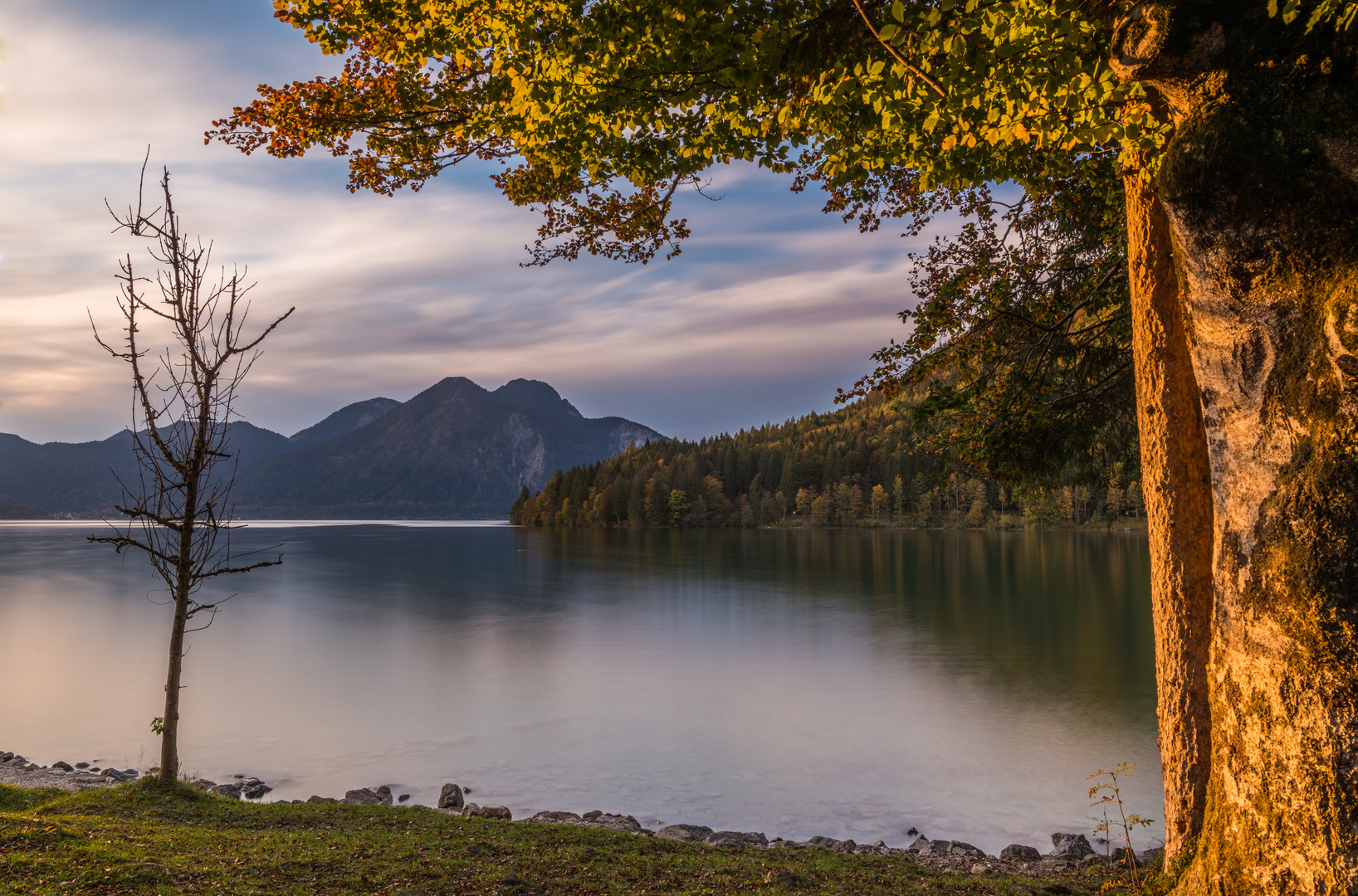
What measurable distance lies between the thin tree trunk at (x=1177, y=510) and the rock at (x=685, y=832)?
569cm

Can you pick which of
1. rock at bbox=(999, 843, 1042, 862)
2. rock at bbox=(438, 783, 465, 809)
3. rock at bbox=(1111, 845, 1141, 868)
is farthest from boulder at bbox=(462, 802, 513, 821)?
rock at bbox=(1111, 845, 1141, 868)

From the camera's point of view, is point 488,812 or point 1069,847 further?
point 488,812

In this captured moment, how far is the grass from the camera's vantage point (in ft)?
19.3

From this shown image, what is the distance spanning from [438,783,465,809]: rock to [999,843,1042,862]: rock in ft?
25.4

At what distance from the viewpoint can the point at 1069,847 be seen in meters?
9.89

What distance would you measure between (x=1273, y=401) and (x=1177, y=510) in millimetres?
2550

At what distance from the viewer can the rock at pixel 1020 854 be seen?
9402 mm

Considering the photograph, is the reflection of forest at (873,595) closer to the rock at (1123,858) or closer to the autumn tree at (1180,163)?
the rock at (1123,858)

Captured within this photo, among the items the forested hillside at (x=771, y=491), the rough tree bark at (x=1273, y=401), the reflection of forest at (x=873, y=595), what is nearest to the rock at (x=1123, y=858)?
the rough tree bark at (x=1273, y=401)

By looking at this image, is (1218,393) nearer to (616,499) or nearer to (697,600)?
(697,600)

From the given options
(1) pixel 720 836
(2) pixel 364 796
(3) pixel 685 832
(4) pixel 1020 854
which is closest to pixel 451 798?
(2) pixel 364 796

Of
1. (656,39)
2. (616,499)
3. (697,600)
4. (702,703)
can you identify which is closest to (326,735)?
(702,703)

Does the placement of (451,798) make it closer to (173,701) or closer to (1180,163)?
(173,701)

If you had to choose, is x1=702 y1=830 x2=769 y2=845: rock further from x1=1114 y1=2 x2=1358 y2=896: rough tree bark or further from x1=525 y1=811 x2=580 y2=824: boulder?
x1=1114 y1=2 x2=1358 y2=896: rough tree bark
